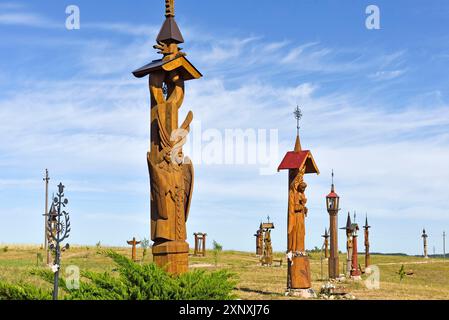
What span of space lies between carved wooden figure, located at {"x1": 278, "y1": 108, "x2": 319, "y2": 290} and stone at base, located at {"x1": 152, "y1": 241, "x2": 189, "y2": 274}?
27.6 feet

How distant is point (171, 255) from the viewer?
9930 mm

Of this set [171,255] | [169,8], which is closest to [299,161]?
[169,8]

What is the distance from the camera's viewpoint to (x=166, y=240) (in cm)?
1002

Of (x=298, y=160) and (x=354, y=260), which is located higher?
(x=298, y=160)

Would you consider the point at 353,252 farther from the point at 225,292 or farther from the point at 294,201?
the point at 225,292

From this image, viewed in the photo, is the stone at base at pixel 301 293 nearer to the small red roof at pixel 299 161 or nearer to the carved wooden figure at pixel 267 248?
the small red roof at pixel 299 161

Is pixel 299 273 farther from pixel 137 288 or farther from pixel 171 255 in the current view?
pixel 137 288

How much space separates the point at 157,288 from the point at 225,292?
105cm

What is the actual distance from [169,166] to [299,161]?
8842 millimetres

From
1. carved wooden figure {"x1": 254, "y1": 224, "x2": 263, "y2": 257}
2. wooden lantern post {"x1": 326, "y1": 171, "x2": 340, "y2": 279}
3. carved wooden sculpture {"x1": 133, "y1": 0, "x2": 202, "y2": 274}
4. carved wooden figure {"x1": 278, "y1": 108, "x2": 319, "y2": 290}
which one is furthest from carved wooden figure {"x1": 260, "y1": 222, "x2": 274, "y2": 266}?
carved wooden sculpture {"x1": 133, "y1": 0, "x2": 202, "y2": 274}

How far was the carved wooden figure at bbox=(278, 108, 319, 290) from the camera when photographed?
17.9 m

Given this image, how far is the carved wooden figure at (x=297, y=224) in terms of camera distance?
704 inches

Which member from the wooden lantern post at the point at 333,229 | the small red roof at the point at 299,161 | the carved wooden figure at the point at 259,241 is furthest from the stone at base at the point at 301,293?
the carved wooden figure at the point at 259,241
